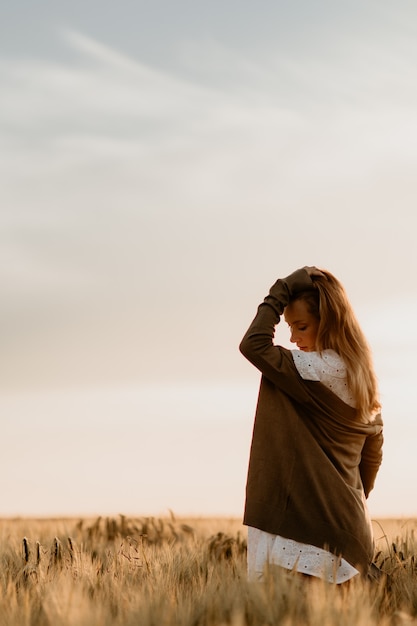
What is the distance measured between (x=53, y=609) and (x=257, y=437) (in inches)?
66.0

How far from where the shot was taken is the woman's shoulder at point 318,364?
4.83 m

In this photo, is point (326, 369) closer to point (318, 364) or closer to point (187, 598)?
point (318, 364)

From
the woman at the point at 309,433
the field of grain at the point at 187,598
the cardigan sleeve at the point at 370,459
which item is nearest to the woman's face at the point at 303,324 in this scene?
the woman at the point at 309,433

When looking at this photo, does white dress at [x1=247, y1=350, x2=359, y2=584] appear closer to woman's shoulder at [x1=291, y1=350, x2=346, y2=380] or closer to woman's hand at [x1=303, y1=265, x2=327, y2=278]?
woman's shoulder at [x1=291, y1=350, x2=346, y2=380]

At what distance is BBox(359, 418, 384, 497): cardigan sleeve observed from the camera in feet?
17.4

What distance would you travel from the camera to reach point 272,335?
4.90 metres

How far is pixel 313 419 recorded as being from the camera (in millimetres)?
4945

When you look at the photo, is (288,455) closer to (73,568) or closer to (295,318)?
(295,318)

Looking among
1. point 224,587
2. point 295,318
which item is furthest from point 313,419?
point 224,587

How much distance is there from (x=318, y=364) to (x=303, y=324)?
29cm

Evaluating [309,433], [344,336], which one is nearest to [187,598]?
[309,433]

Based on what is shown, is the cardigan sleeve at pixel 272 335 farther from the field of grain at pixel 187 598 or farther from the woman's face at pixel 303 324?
the field of grain at pixel 187 598

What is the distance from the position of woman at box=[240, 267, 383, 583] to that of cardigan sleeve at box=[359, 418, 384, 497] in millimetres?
297

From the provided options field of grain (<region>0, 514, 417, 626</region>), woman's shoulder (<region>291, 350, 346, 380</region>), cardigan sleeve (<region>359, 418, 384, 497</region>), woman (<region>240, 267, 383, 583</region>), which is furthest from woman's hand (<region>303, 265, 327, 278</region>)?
field of grain (<region>0, 514, 417, 626</region>)
